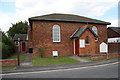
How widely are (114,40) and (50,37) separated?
16.8 meters

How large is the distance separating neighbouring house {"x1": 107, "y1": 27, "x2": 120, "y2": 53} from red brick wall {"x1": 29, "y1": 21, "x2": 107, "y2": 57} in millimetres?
7203

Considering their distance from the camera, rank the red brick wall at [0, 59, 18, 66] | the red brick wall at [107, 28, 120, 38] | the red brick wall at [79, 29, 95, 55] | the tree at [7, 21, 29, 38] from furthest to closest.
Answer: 1. the tree at [7, 21, 29, 38]
2. the red brick wall at [107, 28, 120, 38]
3. the red brick wall at [79, 29, 95, 55]
4. the red brick wall at [0, 59, 18, 66]

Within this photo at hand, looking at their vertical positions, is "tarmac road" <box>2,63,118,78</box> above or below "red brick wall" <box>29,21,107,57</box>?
below

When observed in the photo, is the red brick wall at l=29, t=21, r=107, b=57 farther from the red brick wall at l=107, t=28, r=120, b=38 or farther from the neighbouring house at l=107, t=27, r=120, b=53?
the red brick wall at l=107, t=28, r=120, b=38

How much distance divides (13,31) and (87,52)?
42.8 meters

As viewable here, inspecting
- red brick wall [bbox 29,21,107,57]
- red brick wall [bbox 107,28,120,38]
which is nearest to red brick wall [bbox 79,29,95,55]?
red brick wall [bbox 29,21,107,57]

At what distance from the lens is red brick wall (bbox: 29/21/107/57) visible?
47.4 feet

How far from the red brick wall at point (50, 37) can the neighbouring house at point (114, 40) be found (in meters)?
7.20

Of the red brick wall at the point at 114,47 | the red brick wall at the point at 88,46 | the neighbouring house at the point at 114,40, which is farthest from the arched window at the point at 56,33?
the red brick wall at the point at 114,47

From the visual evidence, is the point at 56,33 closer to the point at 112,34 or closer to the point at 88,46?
the point at 88,46

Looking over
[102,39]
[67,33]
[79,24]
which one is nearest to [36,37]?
[67,33]

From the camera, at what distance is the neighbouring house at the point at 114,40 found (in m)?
18.0

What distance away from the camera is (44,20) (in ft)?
48.2

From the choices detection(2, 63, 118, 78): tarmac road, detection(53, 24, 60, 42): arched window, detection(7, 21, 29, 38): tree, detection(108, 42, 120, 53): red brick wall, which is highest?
detection(7, 21, 29, 38): tree
